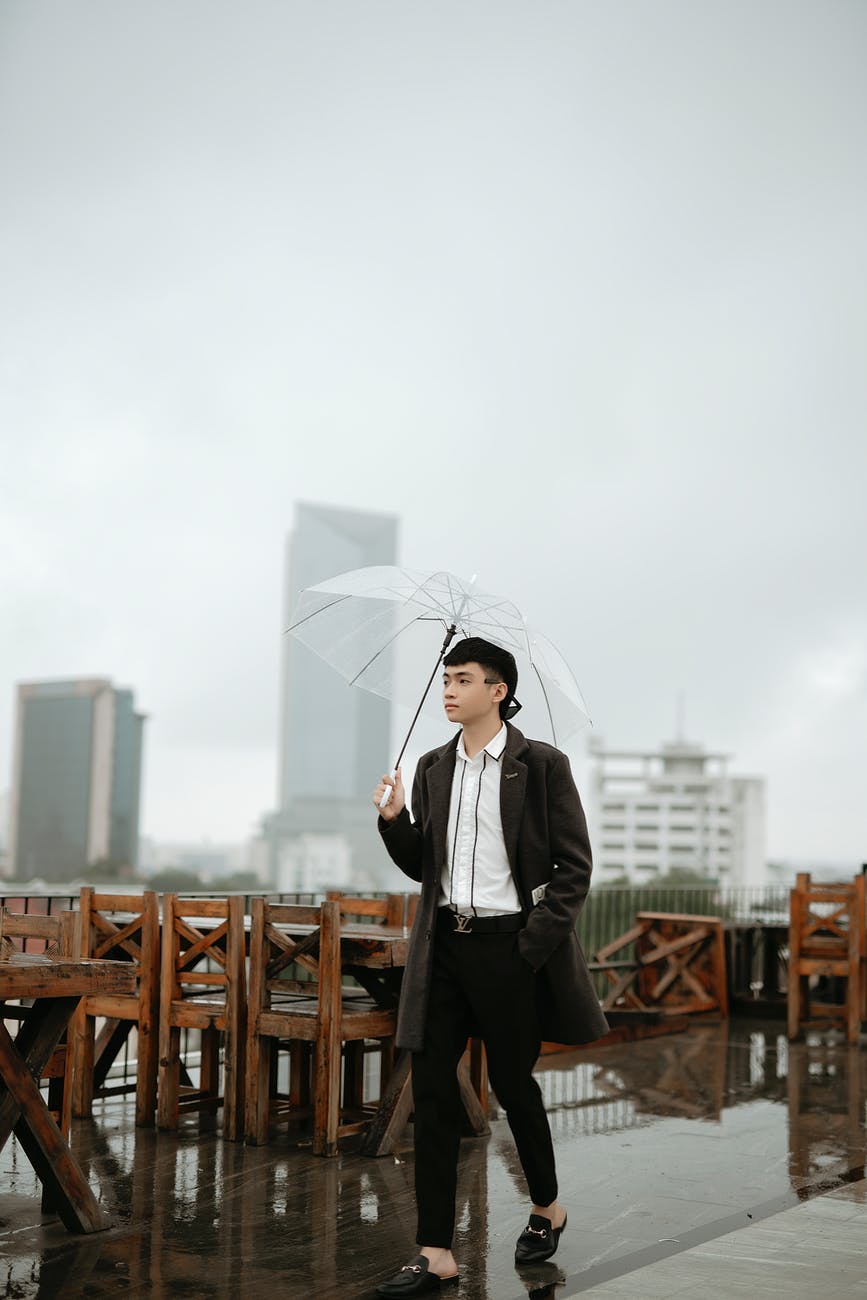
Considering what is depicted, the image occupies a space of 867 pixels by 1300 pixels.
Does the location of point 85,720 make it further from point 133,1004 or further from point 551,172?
point 133,1004

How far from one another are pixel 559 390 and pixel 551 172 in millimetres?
37760

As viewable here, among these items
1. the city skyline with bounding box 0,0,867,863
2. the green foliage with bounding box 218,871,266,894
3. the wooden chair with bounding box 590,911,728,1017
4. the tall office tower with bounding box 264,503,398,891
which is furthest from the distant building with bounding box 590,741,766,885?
the wooden chair with bounding box 590,911,728,1017

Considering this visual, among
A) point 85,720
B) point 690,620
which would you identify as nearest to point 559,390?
point 690,620

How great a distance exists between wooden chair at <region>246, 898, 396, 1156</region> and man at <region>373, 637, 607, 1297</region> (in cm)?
162

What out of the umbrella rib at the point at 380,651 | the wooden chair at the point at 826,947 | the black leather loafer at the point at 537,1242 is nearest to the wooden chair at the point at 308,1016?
the umbrella rib at the point at 380,651

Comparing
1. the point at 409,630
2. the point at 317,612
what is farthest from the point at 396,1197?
the point at 317,612

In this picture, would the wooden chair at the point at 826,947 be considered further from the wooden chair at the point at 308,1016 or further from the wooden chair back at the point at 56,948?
the wooden chair back at the point at 56,948

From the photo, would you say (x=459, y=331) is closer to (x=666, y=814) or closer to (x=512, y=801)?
(x=666, y=814)

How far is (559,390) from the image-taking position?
122 meters

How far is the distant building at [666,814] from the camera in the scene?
593 feet

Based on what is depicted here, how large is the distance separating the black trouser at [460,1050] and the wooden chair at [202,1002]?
7.22 ft

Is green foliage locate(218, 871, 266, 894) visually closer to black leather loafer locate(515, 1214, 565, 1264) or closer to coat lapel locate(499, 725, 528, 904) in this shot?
black leather loafer locate(515, 1214, 565, 1264)

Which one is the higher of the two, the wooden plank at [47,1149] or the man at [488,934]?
the man at [488,934]

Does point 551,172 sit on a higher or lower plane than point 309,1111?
higher
